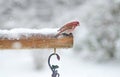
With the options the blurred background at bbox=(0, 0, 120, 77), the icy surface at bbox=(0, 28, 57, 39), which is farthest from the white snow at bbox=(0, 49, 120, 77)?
the icy surface at bbox=(0, 28, 57, 39)

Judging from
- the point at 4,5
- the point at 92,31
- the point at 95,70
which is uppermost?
the point at 4,5

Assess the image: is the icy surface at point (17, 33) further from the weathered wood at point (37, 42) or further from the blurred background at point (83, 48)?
the blurred background at point (83, 48)

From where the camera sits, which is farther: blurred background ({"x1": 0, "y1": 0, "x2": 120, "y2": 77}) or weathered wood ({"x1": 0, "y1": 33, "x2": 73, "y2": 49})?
blurred background ({"x1": 0, "y1": 0, "x2": 120, "y2": 77})

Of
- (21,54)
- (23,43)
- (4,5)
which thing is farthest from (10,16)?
(23,43)

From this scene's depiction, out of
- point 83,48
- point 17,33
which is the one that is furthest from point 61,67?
point 17,33

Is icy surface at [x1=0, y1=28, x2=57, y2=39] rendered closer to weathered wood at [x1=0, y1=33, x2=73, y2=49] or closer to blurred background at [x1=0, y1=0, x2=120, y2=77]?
weathered wood at [x1=0, y1=33, x2=73, y2=49]

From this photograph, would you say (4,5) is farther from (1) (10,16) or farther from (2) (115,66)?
(2) (115,66)
